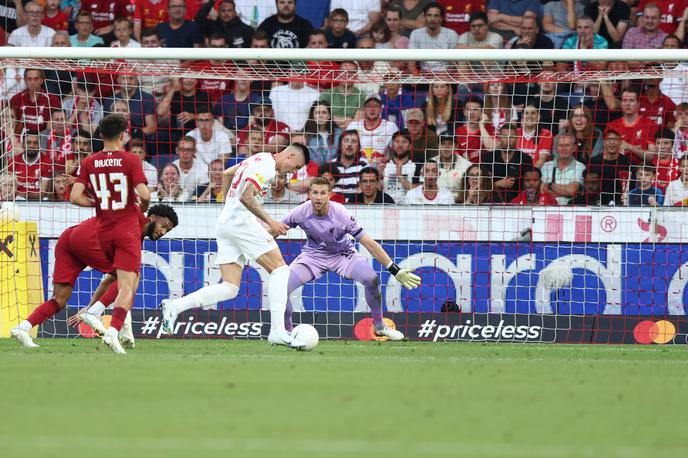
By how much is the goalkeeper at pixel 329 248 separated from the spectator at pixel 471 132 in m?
3.31

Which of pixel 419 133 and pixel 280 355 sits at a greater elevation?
pixel 419 133

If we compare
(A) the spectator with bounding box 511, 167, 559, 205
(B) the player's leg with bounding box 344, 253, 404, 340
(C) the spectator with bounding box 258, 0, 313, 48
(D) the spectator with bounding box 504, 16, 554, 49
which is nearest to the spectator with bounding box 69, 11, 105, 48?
(C) the spectator with bounding box 258, 0, 313, 48

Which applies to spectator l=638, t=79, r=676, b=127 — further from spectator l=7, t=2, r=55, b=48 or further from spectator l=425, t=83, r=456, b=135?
spectator l=7, t=2, r=55, b=48

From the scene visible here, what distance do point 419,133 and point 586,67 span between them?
3.07 metres

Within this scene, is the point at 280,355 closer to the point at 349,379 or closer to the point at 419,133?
the point at 349,379

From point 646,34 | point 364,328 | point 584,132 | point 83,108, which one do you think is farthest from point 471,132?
point 83,108

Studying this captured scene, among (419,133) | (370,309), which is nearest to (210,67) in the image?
(419,133)

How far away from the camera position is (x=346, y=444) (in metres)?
5.49

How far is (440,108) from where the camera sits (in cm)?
1762

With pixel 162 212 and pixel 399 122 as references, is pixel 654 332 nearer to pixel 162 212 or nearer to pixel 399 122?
pixel 399 122

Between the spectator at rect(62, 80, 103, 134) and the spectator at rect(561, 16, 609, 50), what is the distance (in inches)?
288

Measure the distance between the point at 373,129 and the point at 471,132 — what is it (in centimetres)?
139

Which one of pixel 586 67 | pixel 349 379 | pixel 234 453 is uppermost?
pixel 586 67

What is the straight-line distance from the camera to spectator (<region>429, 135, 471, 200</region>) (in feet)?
54.3
